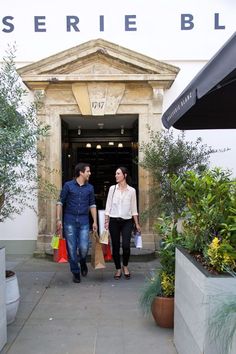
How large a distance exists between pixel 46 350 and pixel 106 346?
1.85 ft

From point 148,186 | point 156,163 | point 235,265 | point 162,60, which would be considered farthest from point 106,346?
point 162,60

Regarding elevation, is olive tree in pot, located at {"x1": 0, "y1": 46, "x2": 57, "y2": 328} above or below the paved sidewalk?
above

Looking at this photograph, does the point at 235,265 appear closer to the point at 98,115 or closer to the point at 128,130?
the point at 98,115

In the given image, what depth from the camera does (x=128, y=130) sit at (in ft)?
34.6

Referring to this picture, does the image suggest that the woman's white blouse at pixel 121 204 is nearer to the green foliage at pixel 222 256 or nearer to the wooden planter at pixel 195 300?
the wooden planter at pixel 195 300

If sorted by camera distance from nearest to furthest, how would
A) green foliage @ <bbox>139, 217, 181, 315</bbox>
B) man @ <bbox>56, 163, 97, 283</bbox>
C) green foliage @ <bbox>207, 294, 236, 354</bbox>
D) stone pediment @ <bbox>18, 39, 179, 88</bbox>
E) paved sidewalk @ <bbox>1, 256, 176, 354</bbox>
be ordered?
1. green foliage @ <bbox>207, 294, 236, 354</bbox>
2. paved sidewalk @ <bbox>1, 256, 176, 354</bbox>
3. green foliage @ <bbox>139, 217, 181, 315</bbox>
4. man @ <bbox>56, 163, 97, 283</bbox>
5. stone pediment @ <bbox>18, 39, 179, 88</bbox>

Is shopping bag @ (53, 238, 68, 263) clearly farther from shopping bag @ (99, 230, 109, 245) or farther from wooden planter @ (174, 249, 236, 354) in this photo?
wooden planter @ (174, 249, 236, 354)

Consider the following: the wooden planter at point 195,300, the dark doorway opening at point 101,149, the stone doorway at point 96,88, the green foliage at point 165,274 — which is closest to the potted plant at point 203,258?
the wooden planter at point 195,300

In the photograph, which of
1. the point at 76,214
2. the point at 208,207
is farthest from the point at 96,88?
the point at 208,207

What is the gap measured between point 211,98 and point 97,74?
4.19 m

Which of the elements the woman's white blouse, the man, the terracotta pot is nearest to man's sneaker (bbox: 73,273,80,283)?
the man

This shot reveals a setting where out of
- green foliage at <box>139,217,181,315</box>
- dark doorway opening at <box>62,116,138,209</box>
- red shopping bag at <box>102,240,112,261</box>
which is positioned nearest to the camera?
green foliage at <box>139,217,181,315</box>

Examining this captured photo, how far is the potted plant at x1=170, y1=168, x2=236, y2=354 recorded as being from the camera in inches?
106

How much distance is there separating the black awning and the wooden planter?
1.27 metres
